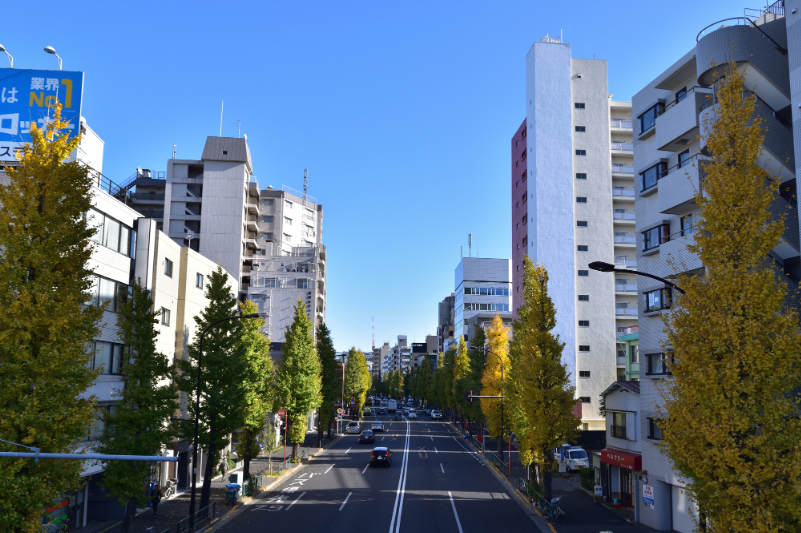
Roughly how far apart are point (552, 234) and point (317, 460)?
33.0 metres

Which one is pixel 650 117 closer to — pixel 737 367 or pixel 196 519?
pixel 737 367

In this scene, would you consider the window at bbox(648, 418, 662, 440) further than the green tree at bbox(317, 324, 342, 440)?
No

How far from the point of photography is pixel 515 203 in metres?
71.4

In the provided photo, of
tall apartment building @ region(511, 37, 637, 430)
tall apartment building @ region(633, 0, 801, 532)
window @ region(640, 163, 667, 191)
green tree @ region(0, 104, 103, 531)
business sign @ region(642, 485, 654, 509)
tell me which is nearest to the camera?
green tree @ region(0, 104, 103, 531)

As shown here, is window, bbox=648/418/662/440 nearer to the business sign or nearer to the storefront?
the storefront

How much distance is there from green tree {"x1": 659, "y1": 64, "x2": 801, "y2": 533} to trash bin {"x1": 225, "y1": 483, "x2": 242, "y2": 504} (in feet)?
77.0

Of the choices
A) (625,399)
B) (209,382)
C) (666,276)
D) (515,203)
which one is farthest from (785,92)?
(515,203)

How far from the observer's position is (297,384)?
45.1 m

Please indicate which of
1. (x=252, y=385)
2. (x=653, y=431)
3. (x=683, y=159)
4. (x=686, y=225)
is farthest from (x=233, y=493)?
(x=683, y=159)

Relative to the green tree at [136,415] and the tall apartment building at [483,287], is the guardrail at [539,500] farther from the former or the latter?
the tall apartment building at [483,287]

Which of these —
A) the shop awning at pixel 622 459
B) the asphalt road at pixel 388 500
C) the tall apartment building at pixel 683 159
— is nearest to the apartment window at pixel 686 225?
the tall apartment building at pixel 683 159

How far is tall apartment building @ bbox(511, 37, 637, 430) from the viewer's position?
6022 cm

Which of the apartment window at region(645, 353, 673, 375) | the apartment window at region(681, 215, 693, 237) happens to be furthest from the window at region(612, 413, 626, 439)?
the apartment window at region(681, 215, 693, 237)

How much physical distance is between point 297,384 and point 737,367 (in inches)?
1428
